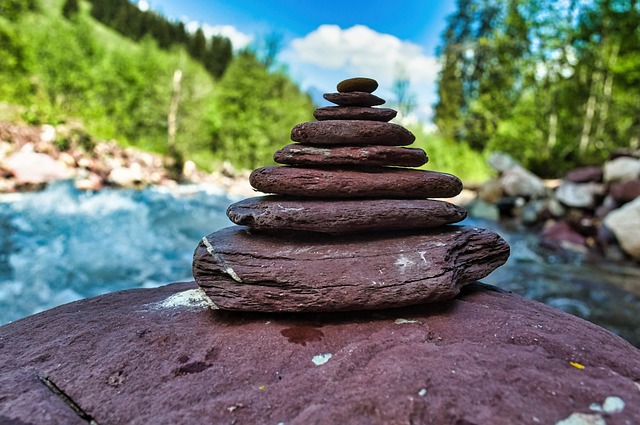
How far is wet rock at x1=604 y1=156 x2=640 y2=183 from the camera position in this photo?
12.8 m

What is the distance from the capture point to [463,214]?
11.2ft

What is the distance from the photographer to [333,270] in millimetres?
2791

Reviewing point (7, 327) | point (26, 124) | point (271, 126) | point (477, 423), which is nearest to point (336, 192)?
point (477, 423)

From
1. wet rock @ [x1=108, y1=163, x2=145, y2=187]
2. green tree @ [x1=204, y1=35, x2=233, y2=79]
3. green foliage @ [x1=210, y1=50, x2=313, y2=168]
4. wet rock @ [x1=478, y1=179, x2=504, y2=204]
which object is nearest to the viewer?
wet rock @ [x1=108, y1=163, x2=145, y2=187]

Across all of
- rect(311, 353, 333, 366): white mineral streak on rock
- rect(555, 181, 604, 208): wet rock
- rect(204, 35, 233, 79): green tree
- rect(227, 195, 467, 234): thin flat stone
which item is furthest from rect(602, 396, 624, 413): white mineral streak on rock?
rect(204, 35, 233, 79): green tree

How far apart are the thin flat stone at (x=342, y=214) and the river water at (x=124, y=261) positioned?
5.26m

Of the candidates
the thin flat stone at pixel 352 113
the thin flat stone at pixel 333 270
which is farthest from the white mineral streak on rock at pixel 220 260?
the thin flat stone at pixel 352 113

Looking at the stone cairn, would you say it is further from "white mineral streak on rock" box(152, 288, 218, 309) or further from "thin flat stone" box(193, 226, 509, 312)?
"white mineral streak on rock" box(152, 288, 218, 309)

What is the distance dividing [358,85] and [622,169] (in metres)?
13.6

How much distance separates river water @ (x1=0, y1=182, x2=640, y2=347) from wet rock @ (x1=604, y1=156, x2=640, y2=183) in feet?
11.5

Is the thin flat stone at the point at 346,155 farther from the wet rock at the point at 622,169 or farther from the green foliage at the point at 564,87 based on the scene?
the green foliage at the point at 564,87

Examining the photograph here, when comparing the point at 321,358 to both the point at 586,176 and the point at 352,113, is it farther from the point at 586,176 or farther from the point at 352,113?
the point at 586,176

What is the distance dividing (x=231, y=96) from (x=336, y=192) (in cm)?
2910

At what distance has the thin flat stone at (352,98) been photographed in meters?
3.54
